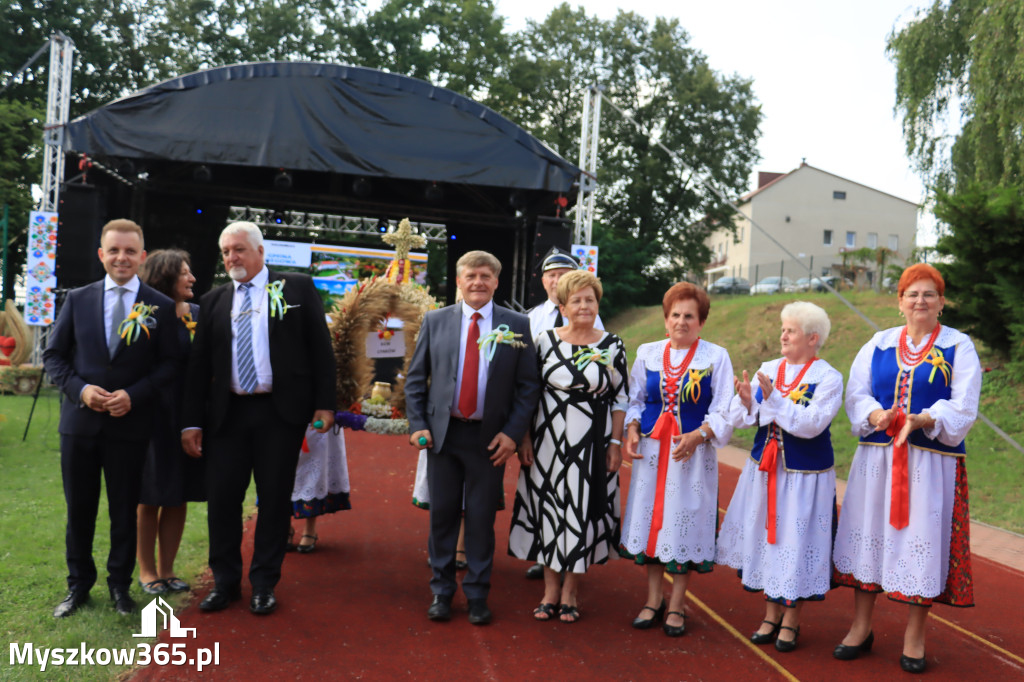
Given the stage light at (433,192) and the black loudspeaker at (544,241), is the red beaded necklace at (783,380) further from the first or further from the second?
the stage light at (433,192)

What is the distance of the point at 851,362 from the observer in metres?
14.2

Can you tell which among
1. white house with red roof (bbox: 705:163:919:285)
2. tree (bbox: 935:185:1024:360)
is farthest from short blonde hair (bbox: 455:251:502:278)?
white house with red roof (bbox: 705:163:919:285)

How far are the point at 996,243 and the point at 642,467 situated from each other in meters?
8.71

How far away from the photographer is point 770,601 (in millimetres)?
3775

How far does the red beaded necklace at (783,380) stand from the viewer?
12.2 feet

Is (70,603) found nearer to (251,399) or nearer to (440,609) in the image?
(251,399)

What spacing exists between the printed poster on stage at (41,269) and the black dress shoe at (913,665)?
38.2 ft

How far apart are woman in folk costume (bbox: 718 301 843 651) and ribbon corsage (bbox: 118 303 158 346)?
114 inches

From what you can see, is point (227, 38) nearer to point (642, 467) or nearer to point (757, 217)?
point (642, 467)

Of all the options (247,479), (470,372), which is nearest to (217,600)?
(247,479)

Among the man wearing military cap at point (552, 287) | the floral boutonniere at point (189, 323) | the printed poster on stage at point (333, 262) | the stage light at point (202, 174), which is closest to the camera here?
the floral boutonniere at point (189, 323)

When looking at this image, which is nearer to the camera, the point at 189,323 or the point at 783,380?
the point at 783,380

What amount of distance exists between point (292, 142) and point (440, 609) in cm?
691

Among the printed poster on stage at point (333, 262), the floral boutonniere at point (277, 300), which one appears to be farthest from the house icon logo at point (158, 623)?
the printed poster on stage at point (333, 262)
